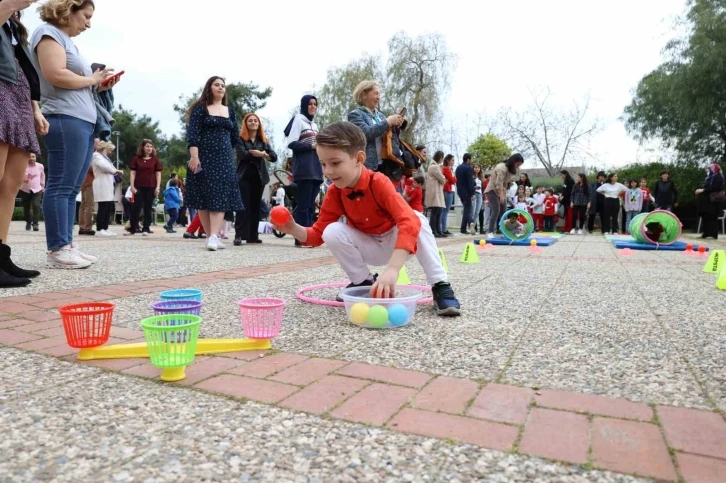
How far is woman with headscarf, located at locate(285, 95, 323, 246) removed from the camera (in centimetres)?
682

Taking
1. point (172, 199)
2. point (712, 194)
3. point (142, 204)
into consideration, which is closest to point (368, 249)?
point (142, 204)

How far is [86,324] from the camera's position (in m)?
1.91

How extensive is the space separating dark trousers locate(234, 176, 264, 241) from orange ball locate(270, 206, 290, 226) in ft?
16.6

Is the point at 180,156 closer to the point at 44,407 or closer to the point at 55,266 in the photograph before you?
the point at 55,266

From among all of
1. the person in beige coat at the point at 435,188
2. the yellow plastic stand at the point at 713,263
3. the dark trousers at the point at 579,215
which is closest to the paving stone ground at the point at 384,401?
the yellow plastic stand at the point at 713,263

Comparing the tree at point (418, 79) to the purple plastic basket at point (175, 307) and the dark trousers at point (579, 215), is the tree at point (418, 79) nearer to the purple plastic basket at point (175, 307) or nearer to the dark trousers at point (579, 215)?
the dark trousers at point (579, 215)

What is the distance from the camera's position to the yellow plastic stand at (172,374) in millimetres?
1760

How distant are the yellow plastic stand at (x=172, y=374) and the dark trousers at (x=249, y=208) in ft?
19.7

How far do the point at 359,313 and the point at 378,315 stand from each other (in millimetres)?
109

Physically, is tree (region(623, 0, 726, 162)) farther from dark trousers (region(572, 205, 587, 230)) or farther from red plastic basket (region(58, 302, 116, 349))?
red plastic basket (region(58, 302, 116, 349))

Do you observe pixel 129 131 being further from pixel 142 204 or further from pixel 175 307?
pixel 175 307

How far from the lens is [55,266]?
14.5ft

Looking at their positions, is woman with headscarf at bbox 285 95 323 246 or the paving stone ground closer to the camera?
the paving stone ground


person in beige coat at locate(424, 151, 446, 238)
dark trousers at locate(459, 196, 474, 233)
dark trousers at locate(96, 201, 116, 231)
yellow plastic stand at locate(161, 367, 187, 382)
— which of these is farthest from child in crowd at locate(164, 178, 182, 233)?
yellow plastic stand at locate(161, 367, 187, 382)
